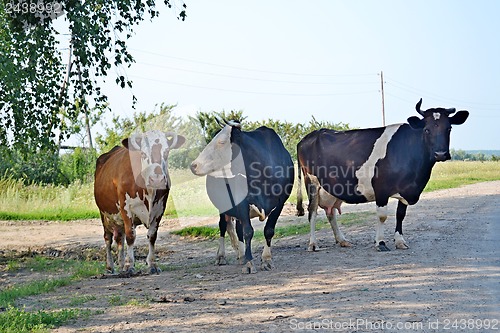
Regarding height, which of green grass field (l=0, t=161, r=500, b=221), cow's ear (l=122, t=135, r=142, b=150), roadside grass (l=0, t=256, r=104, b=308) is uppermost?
cow's ear (l=122, t=135, r=142, b=150)

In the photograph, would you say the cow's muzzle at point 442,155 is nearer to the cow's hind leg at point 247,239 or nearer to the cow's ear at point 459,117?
the cow's ear at point 459,117

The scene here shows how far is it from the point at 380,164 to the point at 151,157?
414 cm

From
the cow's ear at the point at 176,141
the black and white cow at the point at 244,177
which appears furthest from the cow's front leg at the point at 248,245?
the cow's ear at the point at 176,141

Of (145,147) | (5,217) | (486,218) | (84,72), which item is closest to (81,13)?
(84,72)

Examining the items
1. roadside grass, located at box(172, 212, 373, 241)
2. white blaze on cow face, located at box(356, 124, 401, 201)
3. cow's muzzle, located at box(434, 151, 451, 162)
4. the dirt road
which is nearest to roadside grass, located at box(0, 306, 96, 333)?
the dirt road

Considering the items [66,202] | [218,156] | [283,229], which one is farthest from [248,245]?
[66,202]

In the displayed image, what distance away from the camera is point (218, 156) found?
420 inches

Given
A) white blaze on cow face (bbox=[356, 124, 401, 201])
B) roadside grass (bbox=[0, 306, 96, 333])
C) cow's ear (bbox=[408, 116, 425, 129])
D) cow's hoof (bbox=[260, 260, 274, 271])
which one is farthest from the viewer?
white blaze on cow face (bbox=[356, 124, 401, 201])

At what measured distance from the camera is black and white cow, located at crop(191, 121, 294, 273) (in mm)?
10586

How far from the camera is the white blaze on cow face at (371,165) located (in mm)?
12438

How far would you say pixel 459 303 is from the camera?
293 inches

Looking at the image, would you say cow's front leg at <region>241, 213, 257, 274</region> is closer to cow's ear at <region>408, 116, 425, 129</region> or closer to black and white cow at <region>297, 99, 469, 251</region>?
black and white cow at <region>297, 99, 469, 251</region>

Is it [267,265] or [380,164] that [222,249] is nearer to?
[267,265]

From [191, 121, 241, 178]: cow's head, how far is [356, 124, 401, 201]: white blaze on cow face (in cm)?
290
